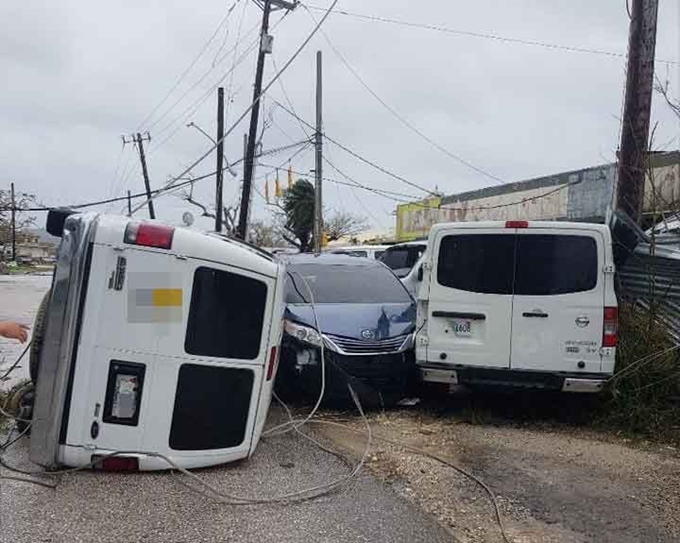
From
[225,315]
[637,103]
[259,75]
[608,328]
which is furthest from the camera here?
[259,75]

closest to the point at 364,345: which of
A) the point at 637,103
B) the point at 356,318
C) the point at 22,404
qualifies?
the point at 356,318

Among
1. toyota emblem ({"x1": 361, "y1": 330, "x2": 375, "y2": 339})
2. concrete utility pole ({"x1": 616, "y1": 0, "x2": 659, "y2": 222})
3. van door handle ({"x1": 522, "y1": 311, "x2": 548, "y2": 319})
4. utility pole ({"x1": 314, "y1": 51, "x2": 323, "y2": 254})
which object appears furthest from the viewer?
utility pole ({"x1": 314, "y1": 51, "x2": 323, "y2": 254})

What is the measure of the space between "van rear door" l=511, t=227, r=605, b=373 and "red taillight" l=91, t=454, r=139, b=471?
11.9 ft

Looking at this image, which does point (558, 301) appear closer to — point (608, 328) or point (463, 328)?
point (608, 328)

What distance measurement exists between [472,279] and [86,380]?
3795 mm

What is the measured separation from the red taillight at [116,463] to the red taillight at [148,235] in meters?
1.40

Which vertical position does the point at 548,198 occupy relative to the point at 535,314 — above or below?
above

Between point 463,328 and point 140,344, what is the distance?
3.37 metres

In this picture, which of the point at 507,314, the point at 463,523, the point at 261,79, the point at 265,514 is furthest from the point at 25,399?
the point at 261,79

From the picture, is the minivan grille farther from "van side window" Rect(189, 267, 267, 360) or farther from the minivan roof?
"van side window" Rect(189, 267, 267, 360)

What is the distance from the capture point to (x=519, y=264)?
268 inches

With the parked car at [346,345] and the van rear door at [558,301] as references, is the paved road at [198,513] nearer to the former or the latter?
the parked car at [346,345]

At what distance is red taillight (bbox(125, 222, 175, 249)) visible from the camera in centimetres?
463

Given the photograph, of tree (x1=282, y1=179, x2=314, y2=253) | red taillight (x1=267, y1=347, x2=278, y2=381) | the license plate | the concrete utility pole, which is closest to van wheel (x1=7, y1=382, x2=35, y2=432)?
red taillight (x1=267, y1=347, x2=278, y2=381)
